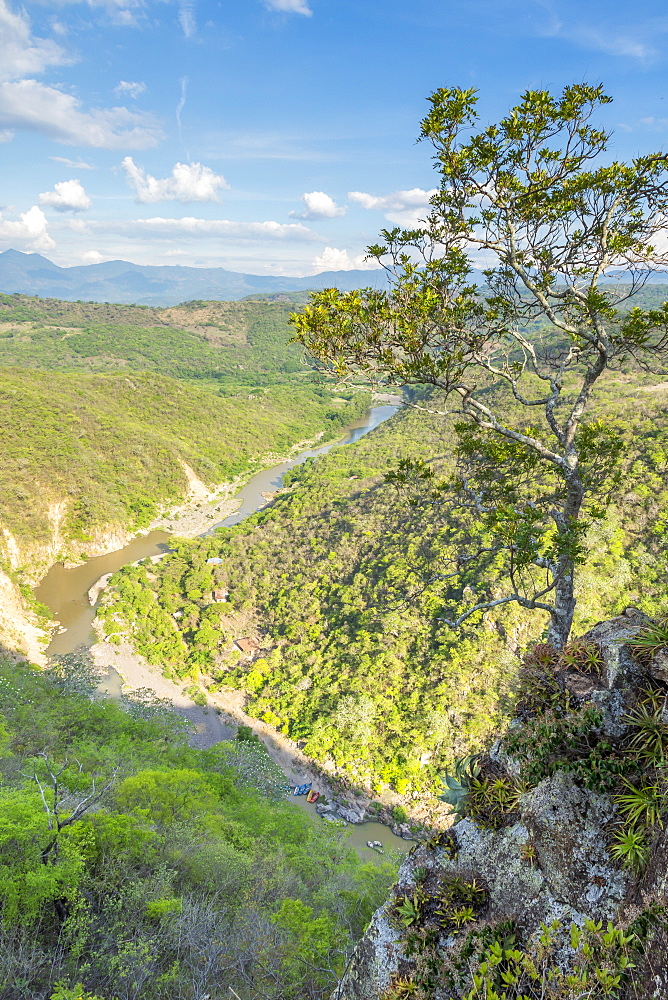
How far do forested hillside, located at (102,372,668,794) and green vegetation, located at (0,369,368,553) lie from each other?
1093cm

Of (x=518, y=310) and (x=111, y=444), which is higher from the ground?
(x=518, y=310)

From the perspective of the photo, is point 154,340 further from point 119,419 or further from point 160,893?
point 160,893

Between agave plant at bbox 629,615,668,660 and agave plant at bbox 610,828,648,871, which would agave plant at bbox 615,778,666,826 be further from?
agave plant at bbox 629,615,668,660

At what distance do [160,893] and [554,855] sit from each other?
816 cm

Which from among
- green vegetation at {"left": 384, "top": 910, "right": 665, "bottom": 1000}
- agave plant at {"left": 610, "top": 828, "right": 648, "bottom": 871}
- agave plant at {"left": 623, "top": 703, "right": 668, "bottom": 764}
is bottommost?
green vegetation at {"left": 384, "top": 910, "right": 665, "bottom": 1000}

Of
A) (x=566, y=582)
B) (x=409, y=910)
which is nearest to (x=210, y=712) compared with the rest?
(x=409, y=910)

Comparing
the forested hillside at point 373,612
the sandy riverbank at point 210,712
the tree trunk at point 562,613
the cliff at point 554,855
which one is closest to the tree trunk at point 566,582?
the tree trunk at point 562,613

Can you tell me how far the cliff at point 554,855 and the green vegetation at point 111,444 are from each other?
146 ft

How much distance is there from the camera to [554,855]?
4488 millimetres

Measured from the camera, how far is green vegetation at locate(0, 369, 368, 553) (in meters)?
44.1

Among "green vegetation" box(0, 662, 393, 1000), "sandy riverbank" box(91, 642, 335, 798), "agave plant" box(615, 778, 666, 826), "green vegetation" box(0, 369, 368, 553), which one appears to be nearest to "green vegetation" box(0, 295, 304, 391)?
"green vegetation" box(0, 369, 368, 553)

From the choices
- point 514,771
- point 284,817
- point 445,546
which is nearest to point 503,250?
point 514,771

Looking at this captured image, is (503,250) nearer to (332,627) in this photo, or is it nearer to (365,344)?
(365,344)

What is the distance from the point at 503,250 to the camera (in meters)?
6.13
